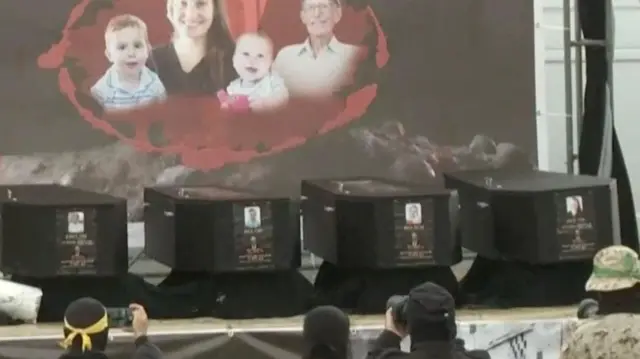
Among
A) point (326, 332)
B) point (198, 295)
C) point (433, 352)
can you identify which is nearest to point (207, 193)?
point (198, 295)

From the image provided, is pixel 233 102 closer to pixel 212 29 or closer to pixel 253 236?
pixel 212 29

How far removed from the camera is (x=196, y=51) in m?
4.89

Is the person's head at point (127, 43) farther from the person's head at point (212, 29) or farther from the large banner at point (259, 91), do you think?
the person's head at point (212, 29)

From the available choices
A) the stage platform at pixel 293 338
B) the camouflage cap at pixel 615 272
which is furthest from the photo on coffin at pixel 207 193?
the camouflage cap at pixel 615 272

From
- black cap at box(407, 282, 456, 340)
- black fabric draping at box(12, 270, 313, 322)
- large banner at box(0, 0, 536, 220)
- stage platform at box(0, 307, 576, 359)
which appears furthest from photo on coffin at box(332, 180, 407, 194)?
black cap at box(407, 282, 456, 340)

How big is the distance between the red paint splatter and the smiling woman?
0.04 meters

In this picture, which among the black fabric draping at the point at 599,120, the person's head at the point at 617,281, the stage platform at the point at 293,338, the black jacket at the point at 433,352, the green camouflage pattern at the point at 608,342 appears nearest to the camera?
the green camouflage pattern at the point at 608,342

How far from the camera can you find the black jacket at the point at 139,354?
2.71m

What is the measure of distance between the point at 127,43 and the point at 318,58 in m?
0.81

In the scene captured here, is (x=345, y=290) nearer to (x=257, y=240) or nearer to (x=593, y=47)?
(x=257, y=240)

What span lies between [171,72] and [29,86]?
588 millimetres

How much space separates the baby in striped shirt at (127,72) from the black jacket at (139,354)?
6.28ft

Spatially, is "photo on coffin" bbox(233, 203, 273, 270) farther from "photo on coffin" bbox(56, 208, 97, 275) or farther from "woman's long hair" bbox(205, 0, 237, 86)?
"woman's long hair" bbox(205, 0, 237, 86)

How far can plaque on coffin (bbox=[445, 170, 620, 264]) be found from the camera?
150 inches
